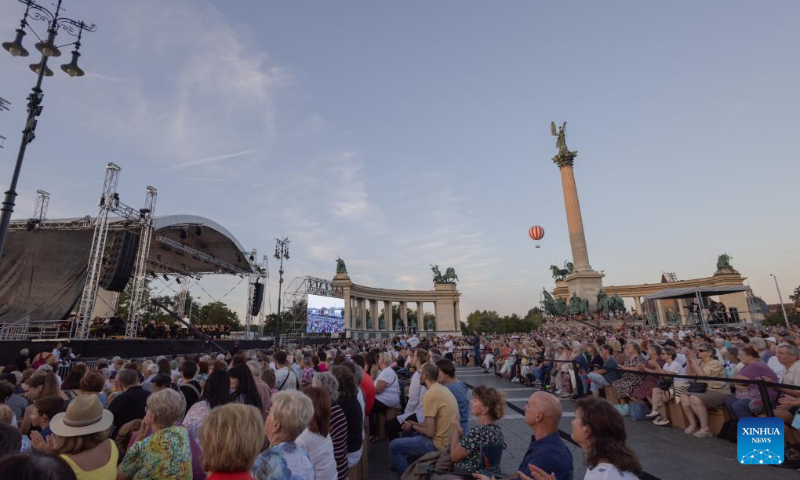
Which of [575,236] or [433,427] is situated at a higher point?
[575,236]

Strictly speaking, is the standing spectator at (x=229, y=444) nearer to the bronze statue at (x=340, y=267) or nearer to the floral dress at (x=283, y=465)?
the floral dress at (x=283, y=465)

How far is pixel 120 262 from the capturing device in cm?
1752

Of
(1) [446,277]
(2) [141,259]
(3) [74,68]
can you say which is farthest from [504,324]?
(3) [74,68]

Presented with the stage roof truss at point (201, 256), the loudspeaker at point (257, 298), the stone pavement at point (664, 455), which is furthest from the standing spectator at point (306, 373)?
the loudspeaker at point (257, 298)

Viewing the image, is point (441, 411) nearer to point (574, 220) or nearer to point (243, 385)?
point (243, 385)

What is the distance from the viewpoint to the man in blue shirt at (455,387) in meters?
5.02

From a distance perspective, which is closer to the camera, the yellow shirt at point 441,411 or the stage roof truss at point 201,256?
the yellow shirt at point 441,411

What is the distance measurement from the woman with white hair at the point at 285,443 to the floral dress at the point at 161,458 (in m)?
0.62

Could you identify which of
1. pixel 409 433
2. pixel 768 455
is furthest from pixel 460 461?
pixel 768 455

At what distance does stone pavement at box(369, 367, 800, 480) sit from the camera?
4.83 meters

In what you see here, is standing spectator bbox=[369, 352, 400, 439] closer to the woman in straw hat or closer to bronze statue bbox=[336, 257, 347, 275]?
the woman in straw hat

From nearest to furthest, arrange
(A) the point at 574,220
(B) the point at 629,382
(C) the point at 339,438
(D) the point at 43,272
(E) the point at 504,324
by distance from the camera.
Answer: (C) the point at 339,438
(B) the point at 629,382
(D) the point at 43,272
(A) the point at 574,220
(E) the point at 504,324

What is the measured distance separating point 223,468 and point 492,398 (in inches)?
92.6

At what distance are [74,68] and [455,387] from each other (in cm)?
1105
